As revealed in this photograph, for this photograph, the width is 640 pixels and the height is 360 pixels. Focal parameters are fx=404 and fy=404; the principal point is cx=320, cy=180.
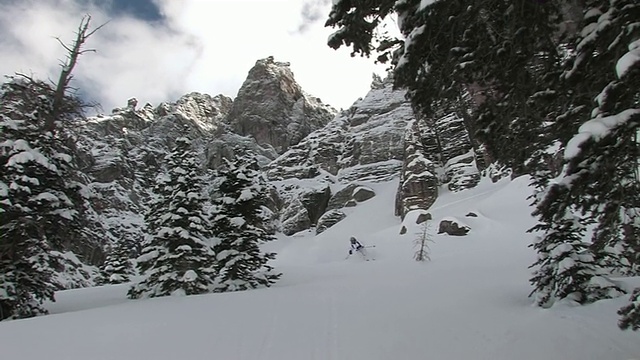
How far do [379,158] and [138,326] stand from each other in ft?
161

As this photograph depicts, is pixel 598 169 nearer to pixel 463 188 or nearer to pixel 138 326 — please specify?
pixel 138 326

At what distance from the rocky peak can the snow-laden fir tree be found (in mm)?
75032

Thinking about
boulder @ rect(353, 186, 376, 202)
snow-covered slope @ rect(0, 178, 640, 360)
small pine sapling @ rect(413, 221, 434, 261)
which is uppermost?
boulder @ rect(353, 186, 376, 202)

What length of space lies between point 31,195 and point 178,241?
4285 mm

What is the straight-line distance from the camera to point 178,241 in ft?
41.8

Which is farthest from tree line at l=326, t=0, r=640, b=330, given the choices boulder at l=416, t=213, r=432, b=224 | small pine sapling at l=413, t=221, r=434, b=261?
boulder at l=416, t=213, r=432, b=224

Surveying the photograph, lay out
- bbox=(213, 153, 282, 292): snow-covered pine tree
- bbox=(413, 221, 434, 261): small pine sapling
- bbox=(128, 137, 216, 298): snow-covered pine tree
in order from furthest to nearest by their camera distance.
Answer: bbox=(413, 221, 434, 261): small pine sapling
bbox=(213, 153, 282, 292): snow-covered pine tree
bbox=(128, 137, 216, 298): snow-covered pine tree

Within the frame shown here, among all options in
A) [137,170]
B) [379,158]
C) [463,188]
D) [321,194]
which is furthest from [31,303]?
[137,170]

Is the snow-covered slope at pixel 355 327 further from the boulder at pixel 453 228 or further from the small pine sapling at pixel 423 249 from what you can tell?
the boulder at pixel 453 228

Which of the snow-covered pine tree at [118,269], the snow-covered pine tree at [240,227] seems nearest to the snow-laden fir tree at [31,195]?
the snow-covered pine tree at [240,227]

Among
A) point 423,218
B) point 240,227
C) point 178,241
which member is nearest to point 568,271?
point 240,227

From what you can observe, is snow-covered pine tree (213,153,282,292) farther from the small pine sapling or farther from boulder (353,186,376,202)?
boulder (353,186,376,202)

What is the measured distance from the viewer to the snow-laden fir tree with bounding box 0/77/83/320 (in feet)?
29.0

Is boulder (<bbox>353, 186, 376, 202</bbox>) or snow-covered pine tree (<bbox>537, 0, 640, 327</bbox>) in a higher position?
boulder (<bbox>353, 186, 376, 202</bbox>)
